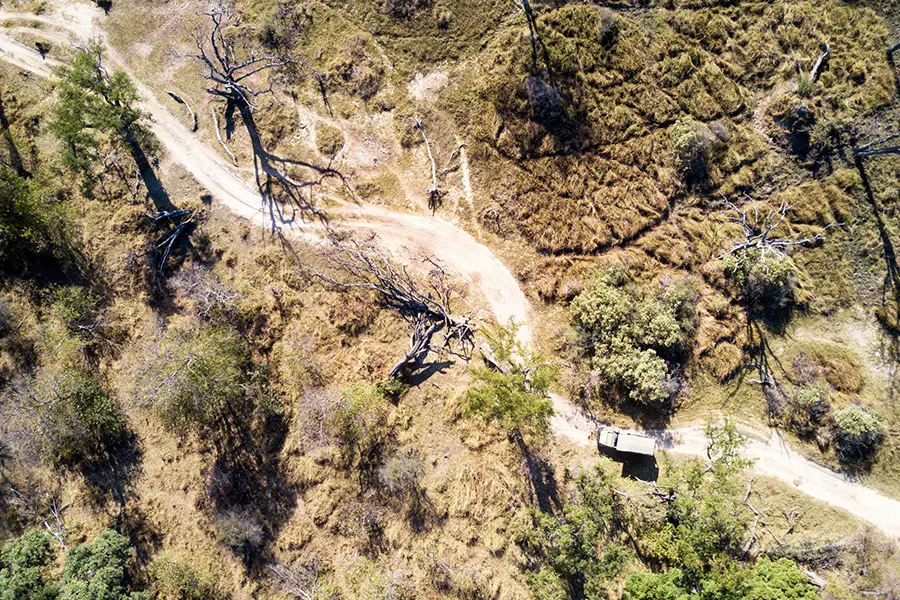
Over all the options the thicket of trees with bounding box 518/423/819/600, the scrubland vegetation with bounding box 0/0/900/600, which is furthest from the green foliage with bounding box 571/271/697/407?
the thicket of trees with bounding box 518/423/819/600

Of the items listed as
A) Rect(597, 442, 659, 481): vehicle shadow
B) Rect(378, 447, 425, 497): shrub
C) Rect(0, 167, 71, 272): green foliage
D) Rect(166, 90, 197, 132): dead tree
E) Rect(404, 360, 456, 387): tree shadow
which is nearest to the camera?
Rect(378, 447, 425, 497): shrub

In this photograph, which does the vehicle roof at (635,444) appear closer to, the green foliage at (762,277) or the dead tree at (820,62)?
the green foliage at (762,277)

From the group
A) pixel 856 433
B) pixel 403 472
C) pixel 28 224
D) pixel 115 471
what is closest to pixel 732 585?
pixel 856 433

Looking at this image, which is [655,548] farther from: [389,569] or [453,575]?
[389,569]

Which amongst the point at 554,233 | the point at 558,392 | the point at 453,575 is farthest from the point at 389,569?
the point at 554,233

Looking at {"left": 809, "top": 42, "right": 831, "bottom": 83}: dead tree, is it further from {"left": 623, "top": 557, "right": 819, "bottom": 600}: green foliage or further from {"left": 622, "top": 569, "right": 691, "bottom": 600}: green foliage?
{"left": 622, "top": 569, "right": 691, "bottom": 600}: green foliage
